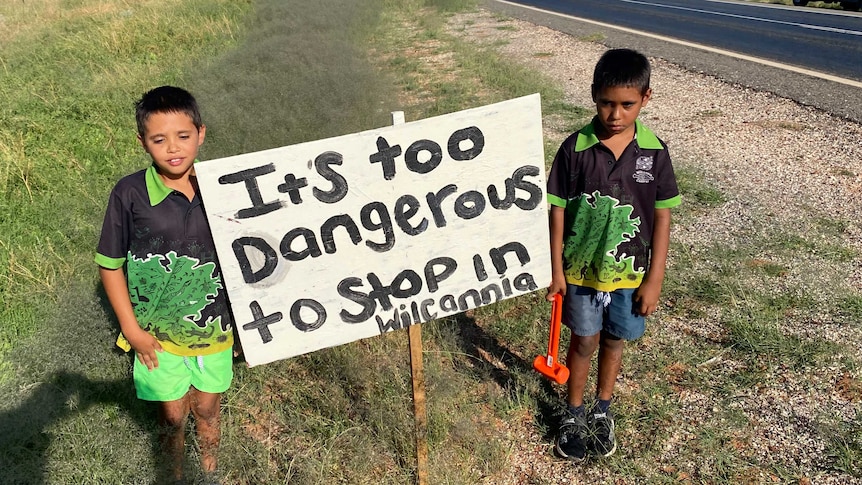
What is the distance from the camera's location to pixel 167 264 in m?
1.72

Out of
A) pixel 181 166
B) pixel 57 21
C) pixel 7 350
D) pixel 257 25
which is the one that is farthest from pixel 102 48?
pixel 181 166

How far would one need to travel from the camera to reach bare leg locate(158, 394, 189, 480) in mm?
2014

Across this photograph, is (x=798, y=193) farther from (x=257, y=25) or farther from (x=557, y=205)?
(x=257, y=25)

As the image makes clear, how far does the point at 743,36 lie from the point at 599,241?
464 inches

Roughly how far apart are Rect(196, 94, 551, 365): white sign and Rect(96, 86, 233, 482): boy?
0.25 m

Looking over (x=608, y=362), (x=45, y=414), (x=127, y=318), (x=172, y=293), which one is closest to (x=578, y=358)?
(x=608, y=362)

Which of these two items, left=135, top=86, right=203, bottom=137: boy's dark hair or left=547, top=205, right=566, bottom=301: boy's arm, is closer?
left=135, top=86, right=203, bottom=137: boy's dark hair

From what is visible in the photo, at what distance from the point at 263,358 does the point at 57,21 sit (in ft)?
49.6

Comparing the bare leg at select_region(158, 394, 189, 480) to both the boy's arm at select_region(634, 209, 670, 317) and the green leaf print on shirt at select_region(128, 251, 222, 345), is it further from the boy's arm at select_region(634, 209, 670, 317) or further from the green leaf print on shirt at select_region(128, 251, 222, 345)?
the boy's arm at select_region(634, 209, 670, 317)

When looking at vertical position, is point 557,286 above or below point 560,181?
below

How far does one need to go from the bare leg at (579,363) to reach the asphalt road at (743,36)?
5569 millimetres

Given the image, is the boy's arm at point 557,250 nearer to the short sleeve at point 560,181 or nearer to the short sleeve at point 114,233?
the short sleeve at point 560,181

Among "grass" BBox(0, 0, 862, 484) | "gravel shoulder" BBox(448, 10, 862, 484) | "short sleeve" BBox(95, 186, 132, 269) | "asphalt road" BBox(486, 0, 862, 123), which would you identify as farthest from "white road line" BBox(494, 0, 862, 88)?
"short sleeve" BBox(95, 186, 132, 269)

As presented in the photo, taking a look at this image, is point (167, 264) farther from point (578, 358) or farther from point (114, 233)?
point (578, 358)
